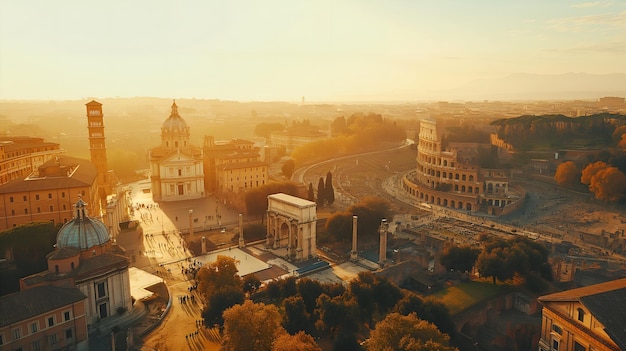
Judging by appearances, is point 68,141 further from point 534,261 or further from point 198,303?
point 534,261

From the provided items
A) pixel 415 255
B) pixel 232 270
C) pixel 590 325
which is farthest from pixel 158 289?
pixel 590 325

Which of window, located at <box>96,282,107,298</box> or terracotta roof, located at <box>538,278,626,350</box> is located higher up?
terracotta roof, located at <box>538,278,626,350</box>

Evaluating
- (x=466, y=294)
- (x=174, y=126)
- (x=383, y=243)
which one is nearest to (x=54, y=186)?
(x=174, y=126)

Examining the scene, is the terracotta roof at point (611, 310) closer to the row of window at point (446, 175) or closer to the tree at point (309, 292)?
the tree at point (309, 292)

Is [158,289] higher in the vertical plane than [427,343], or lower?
lower

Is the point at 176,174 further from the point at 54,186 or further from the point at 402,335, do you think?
the point at 402,335

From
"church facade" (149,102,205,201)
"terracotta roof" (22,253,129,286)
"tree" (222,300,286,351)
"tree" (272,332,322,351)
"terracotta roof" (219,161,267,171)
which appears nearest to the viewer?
"tree" (272,332,322,351)

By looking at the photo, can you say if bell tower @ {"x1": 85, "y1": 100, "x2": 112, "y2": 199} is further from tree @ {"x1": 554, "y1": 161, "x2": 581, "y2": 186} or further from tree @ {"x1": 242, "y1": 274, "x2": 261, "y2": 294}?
tree @ {"x1": 554, "y1": 161, "x2": 581, "y2": 186}

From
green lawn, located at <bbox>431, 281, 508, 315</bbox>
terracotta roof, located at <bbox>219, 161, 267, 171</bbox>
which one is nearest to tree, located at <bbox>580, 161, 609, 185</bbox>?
green lawn, located at <bbox>431, 281, 508, 315</bbox>
